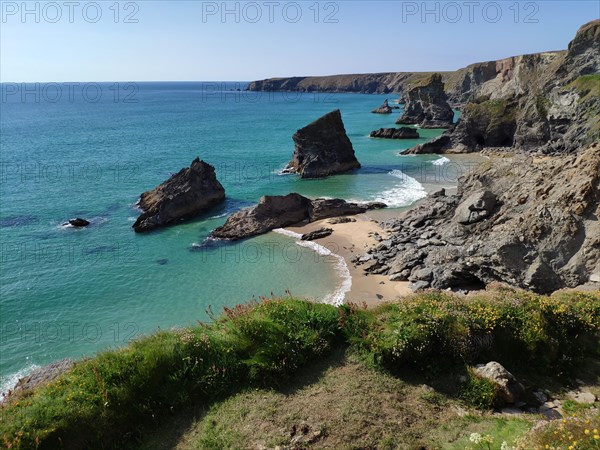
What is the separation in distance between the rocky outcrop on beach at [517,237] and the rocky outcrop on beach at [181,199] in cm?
2108

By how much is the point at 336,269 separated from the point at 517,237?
12165 mm

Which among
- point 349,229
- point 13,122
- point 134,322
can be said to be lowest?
point 134,322

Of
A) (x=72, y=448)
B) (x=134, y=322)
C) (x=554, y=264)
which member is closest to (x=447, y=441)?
(x=72, y=448)

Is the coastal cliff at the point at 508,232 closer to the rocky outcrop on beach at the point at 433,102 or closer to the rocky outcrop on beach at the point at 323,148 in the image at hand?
the rocky outcrop on beach at the point at 323,148

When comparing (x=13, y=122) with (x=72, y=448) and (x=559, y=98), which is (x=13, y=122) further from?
(x=72, y=448)

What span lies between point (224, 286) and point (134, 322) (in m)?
6.15

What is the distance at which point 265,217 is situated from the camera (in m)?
39.9

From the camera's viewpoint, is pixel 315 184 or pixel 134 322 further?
pixel 315 184

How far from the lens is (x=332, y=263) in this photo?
31.1 metres

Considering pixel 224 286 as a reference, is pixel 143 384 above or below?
above

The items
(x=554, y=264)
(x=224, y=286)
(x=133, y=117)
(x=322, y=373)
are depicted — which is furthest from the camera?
(x=133, y=117)

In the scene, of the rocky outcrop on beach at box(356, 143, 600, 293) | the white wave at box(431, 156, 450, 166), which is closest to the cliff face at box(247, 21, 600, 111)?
the white wave at box(431, 156, 450, 166)

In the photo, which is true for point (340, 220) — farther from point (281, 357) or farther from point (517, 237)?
point (281, 357)

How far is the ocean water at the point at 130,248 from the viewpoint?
2495 centimetres
